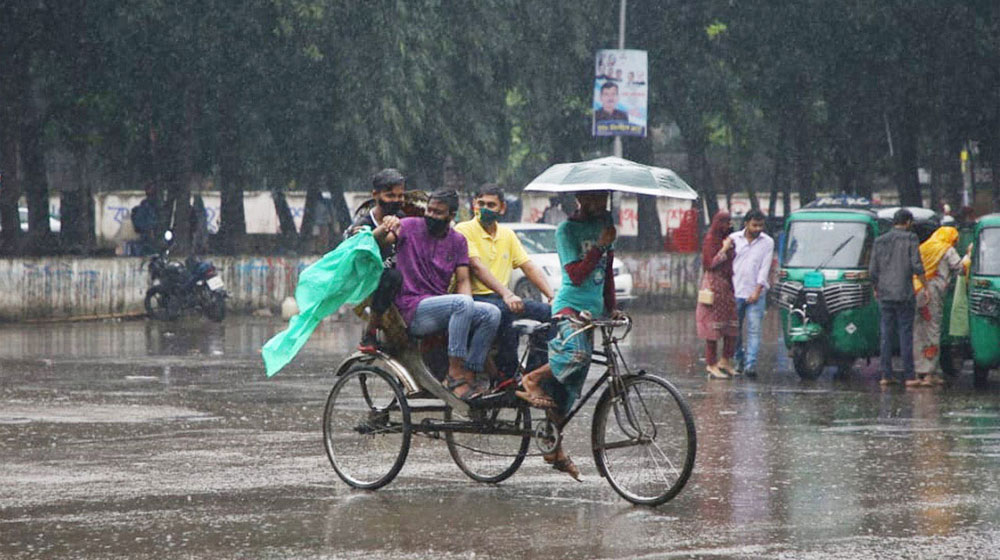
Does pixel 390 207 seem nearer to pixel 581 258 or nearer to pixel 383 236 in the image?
pixel 383 236

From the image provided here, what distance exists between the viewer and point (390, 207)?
392 inches

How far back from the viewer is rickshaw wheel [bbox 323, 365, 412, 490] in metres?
9.61

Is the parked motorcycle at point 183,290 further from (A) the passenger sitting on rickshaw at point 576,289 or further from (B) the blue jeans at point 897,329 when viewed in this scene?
(A) the passenger sitting on rickshaw at point 576,289

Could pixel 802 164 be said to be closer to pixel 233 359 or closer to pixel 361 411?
pixel 233 359

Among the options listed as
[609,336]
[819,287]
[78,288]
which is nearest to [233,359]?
[819,287]

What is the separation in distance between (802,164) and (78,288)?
2201 centimetres

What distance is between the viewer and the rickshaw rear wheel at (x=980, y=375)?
1670 cm

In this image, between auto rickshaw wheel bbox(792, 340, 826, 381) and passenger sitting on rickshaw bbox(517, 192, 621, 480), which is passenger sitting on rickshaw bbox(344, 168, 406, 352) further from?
auto rickshaw wheel bbox(792, 340, 826, 381)

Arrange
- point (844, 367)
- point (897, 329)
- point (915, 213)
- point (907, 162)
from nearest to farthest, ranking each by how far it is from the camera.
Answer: point (897, 329), point (844, 367), point (915, 213), point (907, 162)

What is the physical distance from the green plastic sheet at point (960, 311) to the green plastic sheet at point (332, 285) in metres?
9.36

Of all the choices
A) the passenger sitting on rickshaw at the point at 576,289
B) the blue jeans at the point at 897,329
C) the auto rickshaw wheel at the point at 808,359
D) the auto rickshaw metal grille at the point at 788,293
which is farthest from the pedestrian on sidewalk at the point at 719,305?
the passenger sitting on rickshaw at the point at 576,289

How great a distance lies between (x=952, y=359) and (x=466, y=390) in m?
9.70

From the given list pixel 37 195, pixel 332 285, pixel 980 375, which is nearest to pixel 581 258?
pixel 332 285

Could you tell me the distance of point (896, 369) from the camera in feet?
63.0
